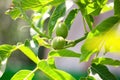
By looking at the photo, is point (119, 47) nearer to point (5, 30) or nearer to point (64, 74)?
point (64, 74)

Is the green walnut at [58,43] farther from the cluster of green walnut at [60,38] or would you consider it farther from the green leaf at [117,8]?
the green leaf at [117,8]

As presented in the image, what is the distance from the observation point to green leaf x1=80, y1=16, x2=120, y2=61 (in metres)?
0.59

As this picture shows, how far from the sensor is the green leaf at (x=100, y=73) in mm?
694

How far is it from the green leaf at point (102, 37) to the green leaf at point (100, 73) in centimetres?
10

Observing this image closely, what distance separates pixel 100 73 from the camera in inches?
27.7

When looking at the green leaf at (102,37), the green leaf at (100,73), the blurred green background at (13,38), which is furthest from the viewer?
the blurred green background at (13,38)

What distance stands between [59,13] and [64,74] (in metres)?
0.14

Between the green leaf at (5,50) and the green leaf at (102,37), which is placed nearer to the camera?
the green leaf at (102,37)

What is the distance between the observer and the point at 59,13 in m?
0.75

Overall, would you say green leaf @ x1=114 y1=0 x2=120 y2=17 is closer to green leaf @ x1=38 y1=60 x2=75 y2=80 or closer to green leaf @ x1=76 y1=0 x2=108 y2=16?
green leaf @ x1=76 y1=0 x2=108 y2=16

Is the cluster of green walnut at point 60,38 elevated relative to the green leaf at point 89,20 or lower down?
lower down

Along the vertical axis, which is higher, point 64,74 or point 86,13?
point 86,13

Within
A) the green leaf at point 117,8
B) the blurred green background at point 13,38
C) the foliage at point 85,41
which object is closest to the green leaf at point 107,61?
the foliage at point 85,41

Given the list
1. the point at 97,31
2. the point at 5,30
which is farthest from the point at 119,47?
the point at 5,30
